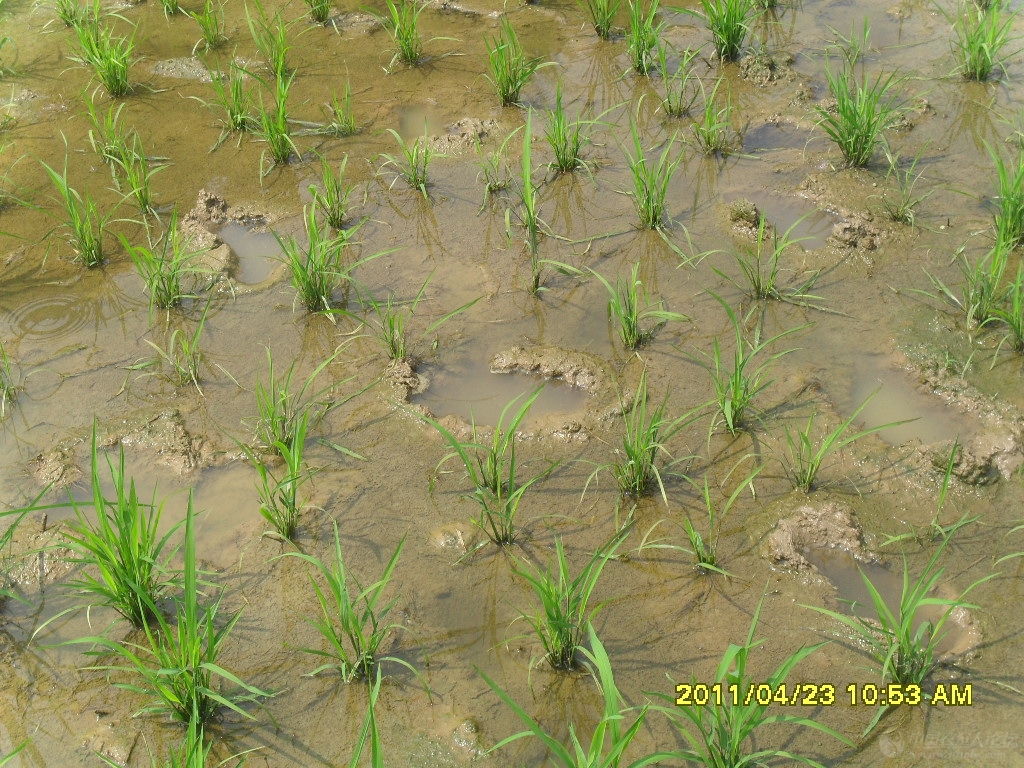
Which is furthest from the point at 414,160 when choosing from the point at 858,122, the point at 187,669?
the point at 187,669

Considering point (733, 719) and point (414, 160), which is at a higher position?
point (414, 160)

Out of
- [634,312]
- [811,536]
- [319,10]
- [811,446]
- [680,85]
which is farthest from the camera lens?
[319,10]

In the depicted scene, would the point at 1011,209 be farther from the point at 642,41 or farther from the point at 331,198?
the point at 331,198

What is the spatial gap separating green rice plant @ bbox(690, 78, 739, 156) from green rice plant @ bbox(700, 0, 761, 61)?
0.40m

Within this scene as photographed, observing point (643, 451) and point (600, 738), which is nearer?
point (600, 738)

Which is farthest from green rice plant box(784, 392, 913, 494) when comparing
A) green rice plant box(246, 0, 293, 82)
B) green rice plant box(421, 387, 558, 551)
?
green rice plant box(246, 0, 293, 82)

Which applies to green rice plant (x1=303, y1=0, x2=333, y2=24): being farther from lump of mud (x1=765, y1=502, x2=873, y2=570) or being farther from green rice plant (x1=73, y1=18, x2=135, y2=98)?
lump of mud (x1=765, y1=502, x2=873, y2=570)

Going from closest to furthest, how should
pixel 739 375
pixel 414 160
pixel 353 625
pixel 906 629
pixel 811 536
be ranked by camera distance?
pixel 906 629 → pixel 353 625 → pixel 811 536 → pixel 739 375 → pixel 414 160

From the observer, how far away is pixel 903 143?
429cm

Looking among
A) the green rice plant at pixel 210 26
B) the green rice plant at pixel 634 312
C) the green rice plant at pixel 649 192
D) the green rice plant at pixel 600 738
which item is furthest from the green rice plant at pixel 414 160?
the green rice plant at pixel 600 738

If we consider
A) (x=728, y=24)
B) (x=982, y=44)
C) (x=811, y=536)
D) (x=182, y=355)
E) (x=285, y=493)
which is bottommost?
(x=182, y=355)

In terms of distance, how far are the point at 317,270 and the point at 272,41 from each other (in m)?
2.06

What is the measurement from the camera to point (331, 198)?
400 cm

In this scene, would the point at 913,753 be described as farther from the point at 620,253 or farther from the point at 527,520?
the point at 620,253
